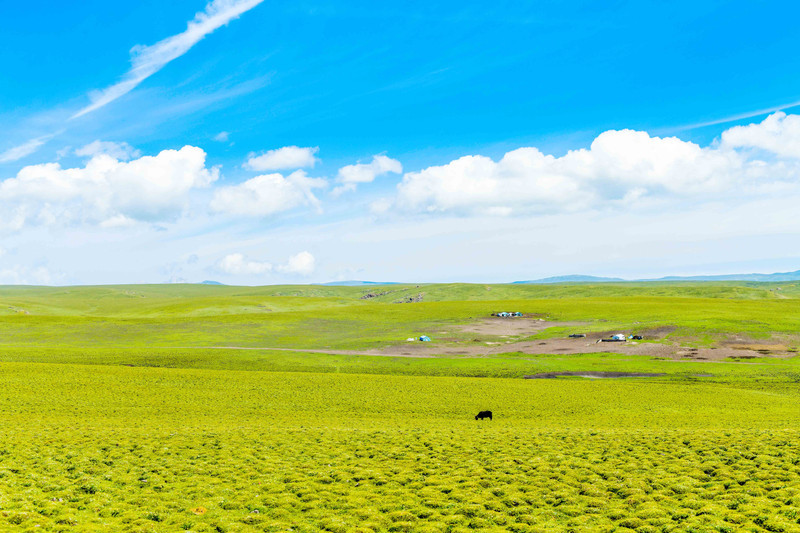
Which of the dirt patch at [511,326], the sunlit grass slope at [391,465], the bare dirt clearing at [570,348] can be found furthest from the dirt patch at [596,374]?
the dirt patch at [511,326]

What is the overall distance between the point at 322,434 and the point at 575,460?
1854cm

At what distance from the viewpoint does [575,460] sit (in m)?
26.9

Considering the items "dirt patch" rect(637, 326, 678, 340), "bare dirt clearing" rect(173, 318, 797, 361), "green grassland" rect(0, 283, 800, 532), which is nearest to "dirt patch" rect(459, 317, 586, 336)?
"bare dirt clearing" rect(173, 318, 797, 361)

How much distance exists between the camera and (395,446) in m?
31.7

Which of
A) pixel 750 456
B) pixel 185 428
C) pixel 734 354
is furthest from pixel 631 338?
pixel 185 428

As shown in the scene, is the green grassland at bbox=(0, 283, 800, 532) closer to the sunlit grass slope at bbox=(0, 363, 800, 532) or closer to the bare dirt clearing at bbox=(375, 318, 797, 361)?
the sunlit grass slope at bbox=(0, 363, 800, 532)

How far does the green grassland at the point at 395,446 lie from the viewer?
19.0 meters

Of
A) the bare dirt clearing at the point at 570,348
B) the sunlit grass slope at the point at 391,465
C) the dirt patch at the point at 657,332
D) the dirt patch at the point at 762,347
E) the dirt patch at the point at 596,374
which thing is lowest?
the dirt patch at the point at 596,374

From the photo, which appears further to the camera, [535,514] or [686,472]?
[686,472]

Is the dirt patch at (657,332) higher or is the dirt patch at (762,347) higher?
the dirt patch at (657,332)

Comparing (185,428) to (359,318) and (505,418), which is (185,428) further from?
(359,318)

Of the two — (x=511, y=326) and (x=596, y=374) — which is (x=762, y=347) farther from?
(x=511, y=326)

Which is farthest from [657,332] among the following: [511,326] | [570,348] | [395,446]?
[395,446]

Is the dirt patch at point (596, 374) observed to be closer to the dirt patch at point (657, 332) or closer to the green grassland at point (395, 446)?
the green grassland at point (395, 446)
